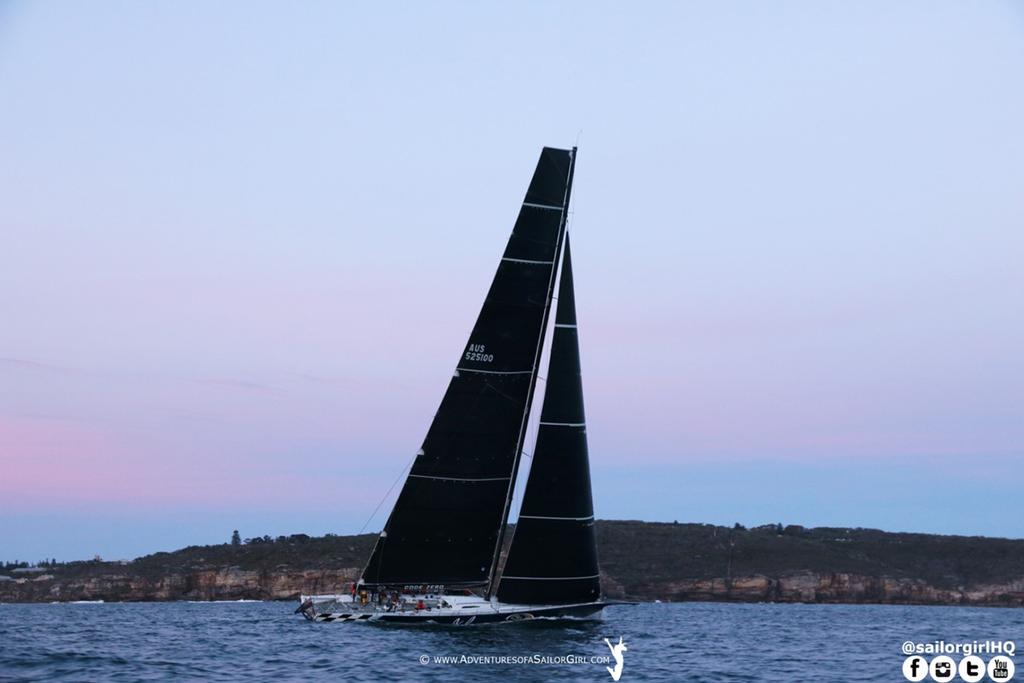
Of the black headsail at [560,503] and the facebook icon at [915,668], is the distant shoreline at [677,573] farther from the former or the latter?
the facebook icon at [915,668]

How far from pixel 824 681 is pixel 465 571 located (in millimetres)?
16772

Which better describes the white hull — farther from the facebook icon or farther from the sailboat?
the facebook icon

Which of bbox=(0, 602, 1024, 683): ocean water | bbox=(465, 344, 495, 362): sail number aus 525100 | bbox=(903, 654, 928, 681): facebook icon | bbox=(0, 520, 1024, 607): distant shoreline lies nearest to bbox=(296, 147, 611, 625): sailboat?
bbox=(465, 344, 495, 362): sail number aus 525100

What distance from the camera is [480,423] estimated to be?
4781 cm

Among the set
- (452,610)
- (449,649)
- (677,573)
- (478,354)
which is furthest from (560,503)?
(677,573)

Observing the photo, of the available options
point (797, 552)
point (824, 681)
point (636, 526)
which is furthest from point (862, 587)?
point (824, 681)

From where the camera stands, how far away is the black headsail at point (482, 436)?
4784 cm

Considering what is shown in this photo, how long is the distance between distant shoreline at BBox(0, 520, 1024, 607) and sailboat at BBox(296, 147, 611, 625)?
155 ft

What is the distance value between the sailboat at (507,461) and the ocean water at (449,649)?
236 centimetres

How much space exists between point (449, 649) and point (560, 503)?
32.1 feet

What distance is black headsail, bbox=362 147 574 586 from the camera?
47844 millimetres

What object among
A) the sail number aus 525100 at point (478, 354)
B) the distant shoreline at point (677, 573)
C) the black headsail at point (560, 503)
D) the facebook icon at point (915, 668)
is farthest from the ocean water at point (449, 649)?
the distant shoreline at point (677, 573)

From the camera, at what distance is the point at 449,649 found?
130 feet

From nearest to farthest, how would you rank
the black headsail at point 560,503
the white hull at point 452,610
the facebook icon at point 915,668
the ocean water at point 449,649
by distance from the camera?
1. the ocean water at point 449,649
2. the facebook icon at point 915,668
3. the white hull at point 452,610
4. the black headsail at point 560,503
